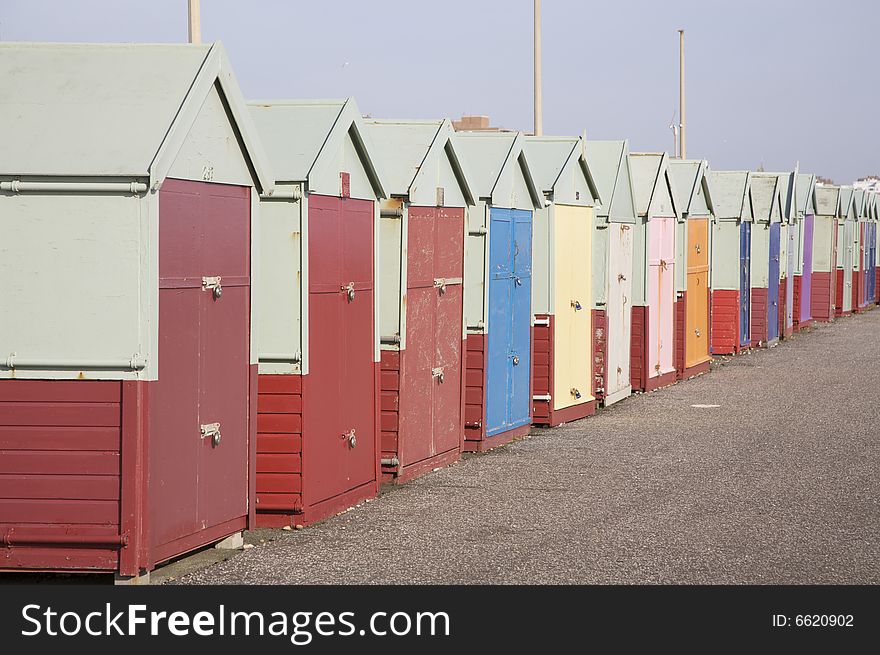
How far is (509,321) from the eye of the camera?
1462 centimetres

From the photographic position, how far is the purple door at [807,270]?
110ft

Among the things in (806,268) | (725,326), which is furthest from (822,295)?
(725,326)

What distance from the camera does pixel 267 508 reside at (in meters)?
9.62

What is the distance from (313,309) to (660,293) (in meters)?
11.1

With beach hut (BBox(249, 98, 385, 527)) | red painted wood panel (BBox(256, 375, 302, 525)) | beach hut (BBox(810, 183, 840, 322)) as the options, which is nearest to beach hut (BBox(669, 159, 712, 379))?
beach hut (BBox(249, 98, 385, 527))

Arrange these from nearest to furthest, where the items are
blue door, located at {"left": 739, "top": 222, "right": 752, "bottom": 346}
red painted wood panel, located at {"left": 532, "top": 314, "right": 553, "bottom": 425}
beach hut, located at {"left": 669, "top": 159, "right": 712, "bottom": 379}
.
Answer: red painted wood panel, located at {"left": 532, "top": 314, "right": 553, "bottom": 425} → beach hut, located at {"left": 669, "top": 159, "right": 712, "bottom": 379} → blue door, located at {"left": 739, "top": 222, "right": 752, "bottom": 346}

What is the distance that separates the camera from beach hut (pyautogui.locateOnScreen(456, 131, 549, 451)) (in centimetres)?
1379

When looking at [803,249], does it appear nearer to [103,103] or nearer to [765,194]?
[765,194]

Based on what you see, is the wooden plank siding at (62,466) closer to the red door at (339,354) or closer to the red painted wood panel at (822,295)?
the red door at (339,354)

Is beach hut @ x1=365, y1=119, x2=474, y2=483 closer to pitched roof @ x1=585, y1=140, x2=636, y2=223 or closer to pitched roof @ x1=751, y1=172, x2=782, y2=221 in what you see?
pitched roof @ x1=585, y1=140, x2=636, y2=223

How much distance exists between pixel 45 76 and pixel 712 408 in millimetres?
11557

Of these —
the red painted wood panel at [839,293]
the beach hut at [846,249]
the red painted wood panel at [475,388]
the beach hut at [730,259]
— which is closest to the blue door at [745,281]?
the beach hut at [730,259]

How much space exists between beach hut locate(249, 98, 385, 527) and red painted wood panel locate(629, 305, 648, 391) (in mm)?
9065

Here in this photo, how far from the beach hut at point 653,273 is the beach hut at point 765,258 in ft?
22.1
